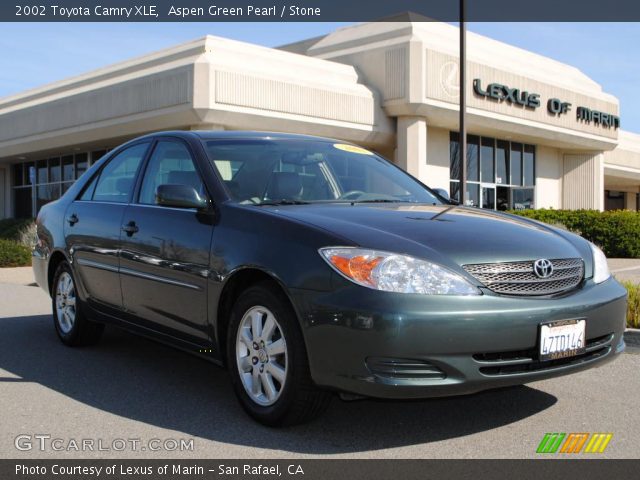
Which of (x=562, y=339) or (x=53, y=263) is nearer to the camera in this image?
(x=562, y=339)

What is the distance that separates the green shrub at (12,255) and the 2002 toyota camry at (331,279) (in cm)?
1364

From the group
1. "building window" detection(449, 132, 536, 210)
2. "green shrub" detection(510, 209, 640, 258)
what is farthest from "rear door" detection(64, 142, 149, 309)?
"building window" detection(449, 132, 536, 210)

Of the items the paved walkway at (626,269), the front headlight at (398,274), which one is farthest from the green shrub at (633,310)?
the paved walkway at (626,269)

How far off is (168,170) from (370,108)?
Answer: 19.5 m

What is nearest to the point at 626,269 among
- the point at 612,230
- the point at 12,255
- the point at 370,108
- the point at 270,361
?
the point at 612,230

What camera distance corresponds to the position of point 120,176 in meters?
6.00

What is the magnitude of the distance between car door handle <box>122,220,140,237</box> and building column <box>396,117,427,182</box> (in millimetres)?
19725

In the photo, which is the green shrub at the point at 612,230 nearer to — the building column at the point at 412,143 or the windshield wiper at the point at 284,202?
the building column at the point at 412,143

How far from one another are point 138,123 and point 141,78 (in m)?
1.42

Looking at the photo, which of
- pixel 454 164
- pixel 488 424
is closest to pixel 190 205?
pixel 488 424

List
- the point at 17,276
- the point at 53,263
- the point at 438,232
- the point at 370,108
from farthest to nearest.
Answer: the point at 370,108 → the point at 17,276 → the point at 53,263 → the point at 438,232

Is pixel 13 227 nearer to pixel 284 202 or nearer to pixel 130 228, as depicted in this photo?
pixel 130 228

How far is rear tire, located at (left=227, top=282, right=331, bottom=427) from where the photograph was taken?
12.6ft

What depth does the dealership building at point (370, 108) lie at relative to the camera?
2217 cm
